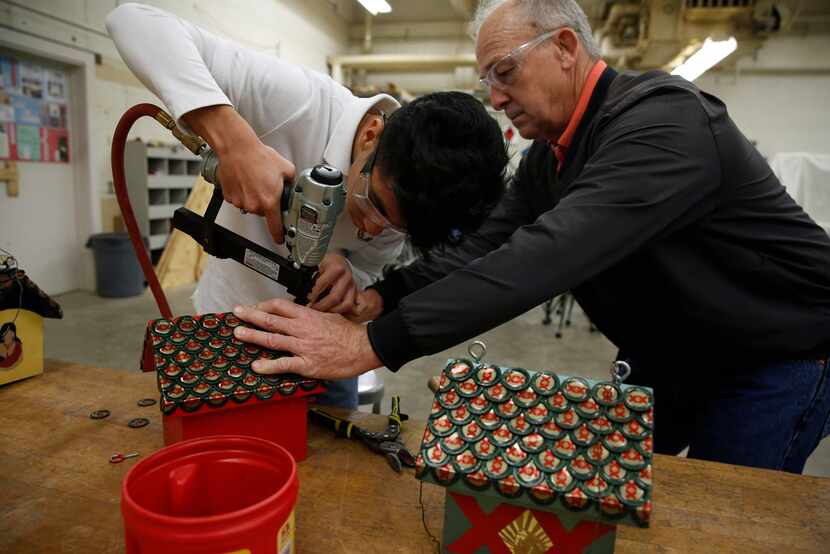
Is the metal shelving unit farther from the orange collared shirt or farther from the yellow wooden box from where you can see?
the orange collared shirt

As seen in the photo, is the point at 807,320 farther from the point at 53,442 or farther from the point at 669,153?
the point at 53,442

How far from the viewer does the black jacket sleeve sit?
33.8 inches

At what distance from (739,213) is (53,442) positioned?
1400 millimetres

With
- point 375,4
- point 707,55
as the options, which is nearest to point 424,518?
point 375,4

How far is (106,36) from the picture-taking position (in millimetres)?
4879

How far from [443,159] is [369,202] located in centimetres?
23

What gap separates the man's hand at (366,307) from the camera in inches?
50.4

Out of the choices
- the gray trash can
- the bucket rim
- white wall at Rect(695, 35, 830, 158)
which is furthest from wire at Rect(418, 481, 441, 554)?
white wall at Rect(695, 35, 830, 158)

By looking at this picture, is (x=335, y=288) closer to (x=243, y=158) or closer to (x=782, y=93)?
(x=243, y=158)

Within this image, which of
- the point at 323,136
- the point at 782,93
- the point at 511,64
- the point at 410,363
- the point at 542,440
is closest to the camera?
the point at 542,440

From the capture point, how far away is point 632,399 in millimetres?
747

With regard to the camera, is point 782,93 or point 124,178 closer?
point 124,178

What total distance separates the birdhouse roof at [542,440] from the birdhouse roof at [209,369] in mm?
310

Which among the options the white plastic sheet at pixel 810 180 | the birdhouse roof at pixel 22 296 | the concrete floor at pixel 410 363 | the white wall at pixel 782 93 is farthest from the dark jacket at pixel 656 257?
the white wall at pixel 782 93
